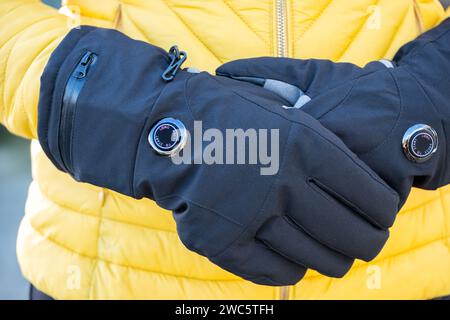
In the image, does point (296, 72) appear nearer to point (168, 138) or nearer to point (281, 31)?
point (281, 31)

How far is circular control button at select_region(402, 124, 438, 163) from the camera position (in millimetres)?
678

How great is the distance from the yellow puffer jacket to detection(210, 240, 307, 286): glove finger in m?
0.13

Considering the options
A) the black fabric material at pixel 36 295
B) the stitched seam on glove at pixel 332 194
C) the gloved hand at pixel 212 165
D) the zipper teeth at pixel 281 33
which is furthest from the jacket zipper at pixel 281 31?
the black fabric material at pixel 36 295

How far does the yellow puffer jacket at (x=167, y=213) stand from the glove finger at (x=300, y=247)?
0.45ft

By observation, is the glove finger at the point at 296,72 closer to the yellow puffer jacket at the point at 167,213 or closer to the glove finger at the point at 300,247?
the yellow puffer jacket at the point at 167,213

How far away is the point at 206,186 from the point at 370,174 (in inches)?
7.6

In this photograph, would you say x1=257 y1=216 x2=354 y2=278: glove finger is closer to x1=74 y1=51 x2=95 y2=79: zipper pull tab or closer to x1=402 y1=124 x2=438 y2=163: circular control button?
x1=402 y1=124 x2=438 y2=163: circular control button

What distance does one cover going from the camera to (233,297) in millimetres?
817

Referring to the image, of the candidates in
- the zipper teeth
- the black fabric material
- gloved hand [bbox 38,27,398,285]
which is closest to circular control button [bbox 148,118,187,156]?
gloved hand [bbox 38,27,398,285]

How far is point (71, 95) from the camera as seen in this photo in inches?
A: 26.0

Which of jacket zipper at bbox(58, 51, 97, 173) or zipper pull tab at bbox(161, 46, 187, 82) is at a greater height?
zipper pull tab at bbox(161, 46, 187, 82)

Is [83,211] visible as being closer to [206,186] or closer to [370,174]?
[206,186]
